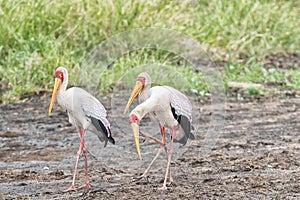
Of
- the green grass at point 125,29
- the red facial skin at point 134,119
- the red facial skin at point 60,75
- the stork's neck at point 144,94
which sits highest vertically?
the green grass at point 125,29

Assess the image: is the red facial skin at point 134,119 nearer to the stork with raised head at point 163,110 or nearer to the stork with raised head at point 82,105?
the stork with raised head at point 163,110

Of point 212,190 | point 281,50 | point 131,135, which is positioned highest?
point 281,50

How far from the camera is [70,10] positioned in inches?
412

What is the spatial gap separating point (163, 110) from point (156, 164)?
2.24 ft

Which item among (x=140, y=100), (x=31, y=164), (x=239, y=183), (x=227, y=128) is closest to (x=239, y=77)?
(x=227, y=128)

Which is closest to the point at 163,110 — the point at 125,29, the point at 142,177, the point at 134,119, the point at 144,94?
the point at 144,94

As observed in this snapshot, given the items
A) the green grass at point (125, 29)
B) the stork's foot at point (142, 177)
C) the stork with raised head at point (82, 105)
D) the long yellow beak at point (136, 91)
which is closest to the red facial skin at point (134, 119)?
the long yellow beak at point (136, 91)

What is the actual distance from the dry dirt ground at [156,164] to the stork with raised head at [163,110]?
19 centimetres

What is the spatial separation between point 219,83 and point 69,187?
1.21 m

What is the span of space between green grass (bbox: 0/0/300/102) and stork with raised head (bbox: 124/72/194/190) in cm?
273

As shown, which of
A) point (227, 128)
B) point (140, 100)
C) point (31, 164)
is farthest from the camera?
point (227, 128)

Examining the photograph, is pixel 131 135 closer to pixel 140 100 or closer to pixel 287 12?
pixel 140 100

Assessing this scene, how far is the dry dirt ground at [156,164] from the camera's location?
4.99m

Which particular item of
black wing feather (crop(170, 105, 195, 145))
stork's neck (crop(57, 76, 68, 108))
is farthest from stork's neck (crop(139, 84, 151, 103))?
stork's neck (crop(57, 76, 68, 108))
